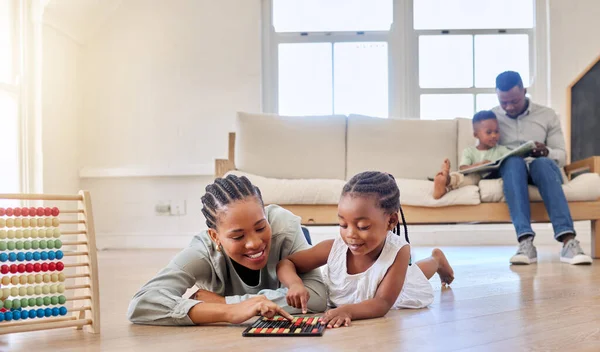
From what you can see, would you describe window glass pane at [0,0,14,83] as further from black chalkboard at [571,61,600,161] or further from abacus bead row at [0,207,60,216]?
black chalkboard at [571,61,600,161]

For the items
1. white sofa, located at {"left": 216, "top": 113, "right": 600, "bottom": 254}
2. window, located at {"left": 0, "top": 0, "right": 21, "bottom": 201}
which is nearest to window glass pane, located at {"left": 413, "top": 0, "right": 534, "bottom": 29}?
white sofa, located at {"left": 216, "top": 113, "right": 600, "bottom": 254}

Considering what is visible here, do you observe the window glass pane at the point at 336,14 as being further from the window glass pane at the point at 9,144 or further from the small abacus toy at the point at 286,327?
the small abacus toy at the point at 286,327

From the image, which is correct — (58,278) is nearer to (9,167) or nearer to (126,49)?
(9,167)

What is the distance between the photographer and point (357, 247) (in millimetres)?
1621

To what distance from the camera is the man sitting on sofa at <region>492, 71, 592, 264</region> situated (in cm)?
309

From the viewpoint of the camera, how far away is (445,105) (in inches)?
193

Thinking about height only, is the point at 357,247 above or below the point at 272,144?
below

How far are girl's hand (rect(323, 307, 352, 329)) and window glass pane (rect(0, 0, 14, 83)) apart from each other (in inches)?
127

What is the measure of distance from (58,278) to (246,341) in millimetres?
466

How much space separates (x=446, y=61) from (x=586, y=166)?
1.68m

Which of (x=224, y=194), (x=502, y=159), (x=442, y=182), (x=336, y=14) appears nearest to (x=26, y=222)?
(x=224, y=194)

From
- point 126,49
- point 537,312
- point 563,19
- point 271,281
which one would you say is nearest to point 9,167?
point 126,49

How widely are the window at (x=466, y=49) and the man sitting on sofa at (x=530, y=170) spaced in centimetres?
130

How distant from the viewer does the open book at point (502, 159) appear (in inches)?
125
